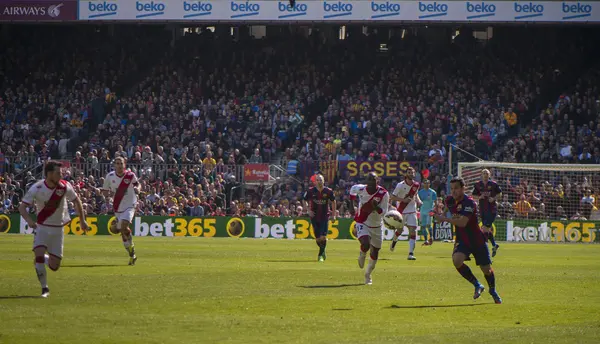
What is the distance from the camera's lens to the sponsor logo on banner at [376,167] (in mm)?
43406

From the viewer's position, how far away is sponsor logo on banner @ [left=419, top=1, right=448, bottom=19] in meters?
51.2

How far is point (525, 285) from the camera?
1961 centimetres

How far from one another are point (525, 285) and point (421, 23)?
33.7 meters

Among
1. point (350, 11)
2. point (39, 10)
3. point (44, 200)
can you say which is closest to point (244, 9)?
point (350, 11)

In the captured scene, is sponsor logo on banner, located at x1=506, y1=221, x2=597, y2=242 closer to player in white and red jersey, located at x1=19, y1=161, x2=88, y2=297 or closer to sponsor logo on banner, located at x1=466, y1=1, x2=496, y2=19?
sponsor logo on banner, located at x1=466, y1=1, x2=496, y2=19

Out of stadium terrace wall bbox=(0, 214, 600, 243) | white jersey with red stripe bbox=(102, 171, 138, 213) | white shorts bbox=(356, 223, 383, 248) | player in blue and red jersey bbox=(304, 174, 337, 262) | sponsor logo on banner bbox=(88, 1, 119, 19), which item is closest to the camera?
white shorts bbox=(356, 223, 383, 248)

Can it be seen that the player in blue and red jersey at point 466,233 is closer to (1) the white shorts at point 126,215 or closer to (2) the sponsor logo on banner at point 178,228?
(1) the white shorts at point 126,215

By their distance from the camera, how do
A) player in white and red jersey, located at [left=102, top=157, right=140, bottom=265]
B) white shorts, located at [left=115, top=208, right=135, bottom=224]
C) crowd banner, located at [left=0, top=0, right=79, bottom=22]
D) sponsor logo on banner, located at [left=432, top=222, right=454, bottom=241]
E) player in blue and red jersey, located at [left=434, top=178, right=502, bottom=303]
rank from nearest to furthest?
player in blue and red jersey, located at [left=434, top=178, right=502, bottom=303], white shorts, located at [left=115, top=208, right=135, bottom=224], player in white and red jersey, located at [left=102, top=157, right=140, bottom=265], sponsor logo on banner, located at [left=432, top=222, right=454, bottom=241], crowd banner, located at [left=0, top=0, right=79, bottom=22]

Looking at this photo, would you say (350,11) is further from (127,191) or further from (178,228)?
(127,191)

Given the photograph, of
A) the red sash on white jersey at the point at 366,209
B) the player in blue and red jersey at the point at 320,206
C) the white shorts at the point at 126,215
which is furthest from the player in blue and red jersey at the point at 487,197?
the white shorts at the point at 126,215

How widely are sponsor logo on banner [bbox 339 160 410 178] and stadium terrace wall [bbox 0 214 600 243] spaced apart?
308 centimetres

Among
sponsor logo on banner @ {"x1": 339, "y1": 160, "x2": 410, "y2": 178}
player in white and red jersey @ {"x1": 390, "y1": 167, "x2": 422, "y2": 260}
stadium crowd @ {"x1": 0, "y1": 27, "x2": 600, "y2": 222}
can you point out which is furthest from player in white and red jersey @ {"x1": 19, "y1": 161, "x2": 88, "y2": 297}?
sponsor logo on banner @ {"x1": 339, "y1": 160, "x2": 410, "y2": 178}

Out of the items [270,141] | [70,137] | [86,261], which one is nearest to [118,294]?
[86,261]

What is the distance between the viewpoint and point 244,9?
170 feet
